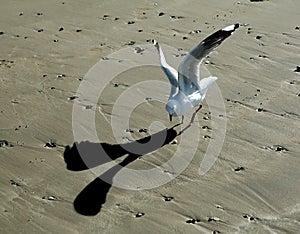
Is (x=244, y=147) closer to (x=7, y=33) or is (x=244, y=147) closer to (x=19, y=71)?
(x=19, y=71)

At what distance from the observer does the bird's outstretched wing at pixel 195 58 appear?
661cm

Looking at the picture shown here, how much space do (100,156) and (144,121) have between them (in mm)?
867

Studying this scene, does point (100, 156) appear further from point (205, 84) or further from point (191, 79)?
point (205, 84)

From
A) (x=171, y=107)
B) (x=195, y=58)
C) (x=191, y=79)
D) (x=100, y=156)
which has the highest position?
(x=195, y=58)

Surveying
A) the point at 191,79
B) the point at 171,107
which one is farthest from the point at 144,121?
the point at 191,79

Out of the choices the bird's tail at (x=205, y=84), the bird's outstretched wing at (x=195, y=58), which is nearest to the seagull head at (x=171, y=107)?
the bird's outstretched wing at (x=195, y=58)

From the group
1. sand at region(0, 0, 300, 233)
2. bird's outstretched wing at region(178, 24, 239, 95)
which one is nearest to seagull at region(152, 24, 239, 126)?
bird's outstretched wing at region(178, 24, 239, 95)

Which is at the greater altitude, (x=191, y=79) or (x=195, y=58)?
(x=195, y=58)

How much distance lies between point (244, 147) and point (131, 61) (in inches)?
99.8

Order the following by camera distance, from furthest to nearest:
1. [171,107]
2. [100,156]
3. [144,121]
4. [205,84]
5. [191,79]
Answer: [205,84]
[144,121]
[191,79]
[171,107]
[100,156]

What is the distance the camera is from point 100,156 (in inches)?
250

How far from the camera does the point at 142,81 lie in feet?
25.8

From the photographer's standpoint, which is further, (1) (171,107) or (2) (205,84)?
(2) (205,84)

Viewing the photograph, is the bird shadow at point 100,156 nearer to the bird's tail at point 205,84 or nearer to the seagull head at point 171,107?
the seagull head at point 171,107
